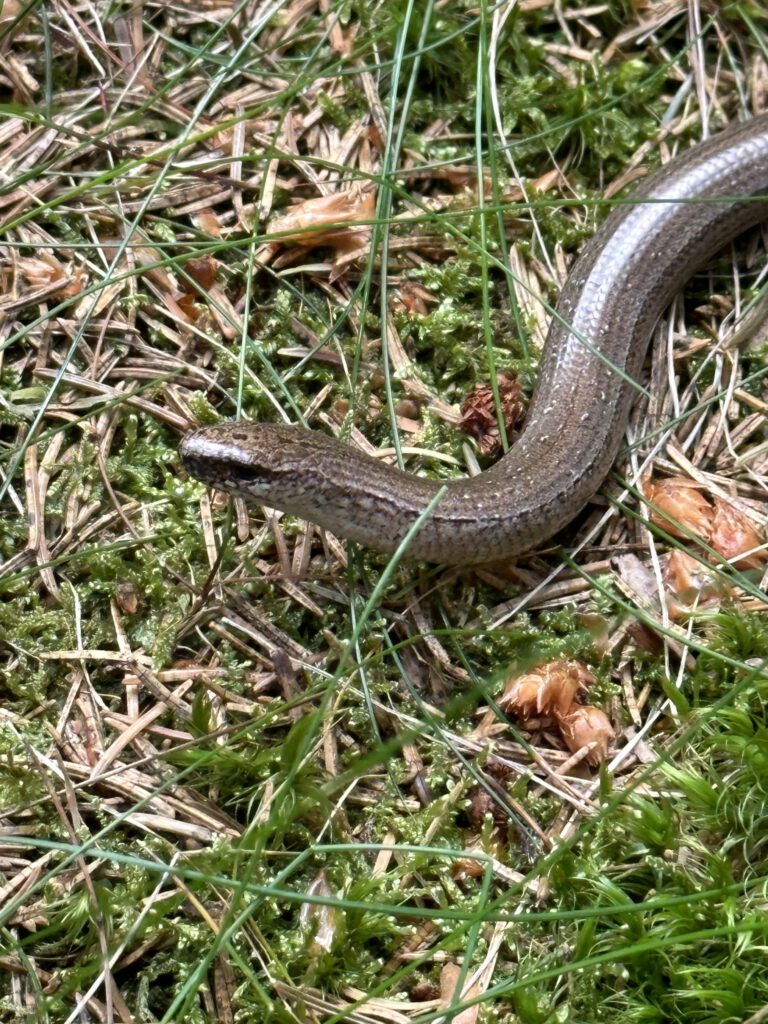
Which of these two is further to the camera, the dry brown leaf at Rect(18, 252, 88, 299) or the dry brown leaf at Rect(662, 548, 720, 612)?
the dry brown leaf at Rect(18, 252, 88, 299)

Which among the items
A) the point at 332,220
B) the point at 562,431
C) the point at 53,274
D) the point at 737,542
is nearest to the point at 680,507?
the point at 737,542

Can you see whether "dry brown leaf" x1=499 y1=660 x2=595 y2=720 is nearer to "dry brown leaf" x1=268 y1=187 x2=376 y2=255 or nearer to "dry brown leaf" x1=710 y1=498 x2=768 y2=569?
"dry brown leaf" x1=710 y1=498 x2=768 y2=569

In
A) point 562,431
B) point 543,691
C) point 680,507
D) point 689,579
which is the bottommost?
point 543,691

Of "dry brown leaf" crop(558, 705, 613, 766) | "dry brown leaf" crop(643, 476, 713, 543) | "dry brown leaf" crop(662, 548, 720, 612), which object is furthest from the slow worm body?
"dry brown leaf" crop(558, 705, 613, 766)

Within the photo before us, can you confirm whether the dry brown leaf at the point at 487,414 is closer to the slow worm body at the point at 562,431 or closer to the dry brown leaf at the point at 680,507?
the slow worm body at the point at 562,431

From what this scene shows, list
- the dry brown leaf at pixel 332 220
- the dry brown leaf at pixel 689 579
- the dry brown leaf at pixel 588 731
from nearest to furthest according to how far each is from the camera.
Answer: the dry brown leaf at pixel 588 731 → the dry brown leaf at pixel 689 579 → the dry brown leaf at pixel 332 220

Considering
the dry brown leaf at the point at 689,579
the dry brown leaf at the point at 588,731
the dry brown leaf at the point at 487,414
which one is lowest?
the dry brown leaf at the point at 588,731

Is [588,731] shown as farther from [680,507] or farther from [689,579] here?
[680,507]

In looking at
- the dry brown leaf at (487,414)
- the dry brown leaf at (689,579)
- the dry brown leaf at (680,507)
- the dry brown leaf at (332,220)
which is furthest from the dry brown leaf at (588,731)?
the dry brown leaf at (332,220)

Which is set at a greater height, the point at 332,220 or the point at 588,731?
the point at 332,220
